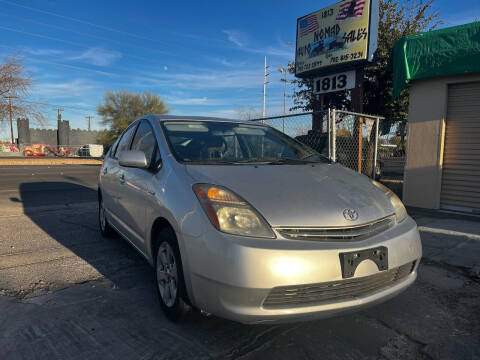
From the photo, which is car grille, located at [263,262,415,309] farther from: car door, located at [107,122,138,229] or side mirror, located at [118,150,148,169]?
car door, located at [107,122,138,229]

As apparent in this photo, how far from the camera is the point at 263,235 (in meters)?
1.97

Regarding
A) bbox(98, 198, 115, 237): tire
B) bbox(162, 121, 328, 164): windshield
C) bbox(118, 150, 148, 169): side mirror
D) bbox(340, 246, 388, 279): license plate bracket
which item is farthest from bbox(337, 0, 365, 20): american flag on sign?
bbox(340, 246, 388, 279): license plate bracket

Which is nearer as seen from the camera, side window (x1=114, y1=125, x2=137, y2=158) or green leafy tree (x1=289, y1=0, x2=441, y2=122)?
side window (x1=114, y1=125, x2=137, y2=158)

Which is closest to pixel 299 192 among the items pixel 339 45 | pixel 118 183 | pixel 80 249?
pixel 118 183

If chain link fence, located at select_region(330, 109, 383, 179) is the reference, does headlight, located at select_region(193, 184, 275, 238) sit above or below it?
below

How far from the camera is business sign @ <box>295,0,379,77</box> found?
8211 millimetres

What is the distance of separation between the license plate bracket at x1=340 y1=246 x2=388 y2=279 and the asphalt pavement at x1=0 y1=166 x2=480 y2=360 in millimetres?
550

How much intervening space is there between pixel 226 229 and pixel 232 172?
622 mm

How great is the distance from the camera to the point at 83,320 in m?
2.48

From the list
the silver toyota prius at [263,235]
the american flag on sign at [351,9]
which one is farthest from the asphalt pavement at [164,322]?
the american flag on sign at [351,9]

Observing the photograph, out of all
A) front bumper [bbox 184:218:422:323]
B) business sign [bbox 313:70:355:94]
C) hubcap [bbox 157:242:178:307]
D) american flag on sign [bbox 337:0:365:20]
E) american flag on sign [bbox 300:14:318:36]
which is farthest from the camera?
american flag on sign [bbox 300:14:318:36]

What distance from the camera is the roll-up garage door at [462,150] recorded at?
638 centimetres

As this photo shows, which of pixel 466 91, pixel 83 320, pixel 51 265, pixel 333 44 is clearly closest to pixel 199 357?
pixel 83 320

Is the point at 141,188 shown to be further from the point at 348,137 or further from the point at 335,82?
the point at 335,82
